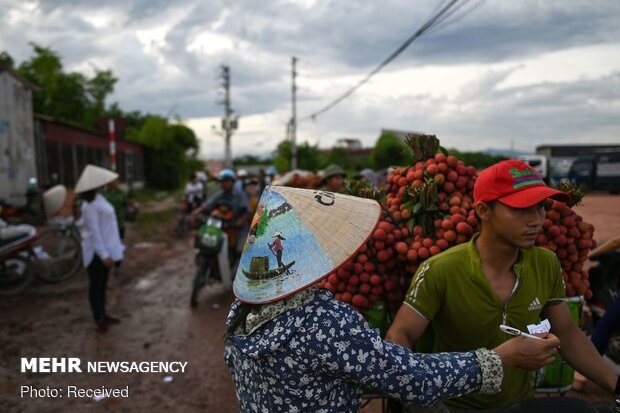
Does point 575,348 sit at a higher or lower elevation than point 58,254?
higher

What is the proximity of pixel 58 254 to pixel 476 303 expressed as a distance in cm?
805

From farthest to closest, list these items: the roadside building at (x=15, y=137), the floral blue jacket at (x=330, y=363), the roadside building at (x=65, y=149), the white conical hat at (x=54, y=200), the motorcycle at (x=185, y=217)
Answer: the roadside building at (x=65, y=149)
the motorcycle at (x=185, y=217)
the roadside building at (x=15, y=137)
the white conical hat at (x=54, y=200)
the floral blue jacket at (x=330, y=363)

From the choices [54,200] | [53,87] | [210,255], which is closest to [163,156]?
[53,87]

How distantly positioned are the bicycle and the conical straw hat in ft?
24.6

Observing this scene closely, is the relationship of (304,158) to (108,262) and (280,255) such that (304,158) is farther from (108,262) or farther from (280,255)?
(280,255)

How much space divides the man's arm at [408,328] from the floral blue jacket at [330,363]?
44cm

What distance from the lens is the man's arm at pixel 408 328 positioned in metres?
2.06

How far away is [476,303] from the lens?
6.83 feet

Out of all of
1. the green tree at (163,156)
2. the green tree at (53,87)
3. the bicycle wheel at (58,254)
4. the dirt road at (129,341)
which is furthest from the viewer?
the green tree at (163,156)

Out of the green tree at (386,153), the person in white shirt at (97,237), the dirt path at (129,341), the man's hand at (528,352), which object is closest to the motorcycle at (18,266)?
the dirt path at (129,341)

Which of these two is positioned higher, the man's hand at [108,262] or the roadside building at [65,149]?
the roadside building at [65,149]

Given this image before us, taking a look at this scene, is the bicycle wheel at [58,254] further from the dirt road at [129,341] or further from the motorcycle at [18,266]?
the motorcycle at [18,266]

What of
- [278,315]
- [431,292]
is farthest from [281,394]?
[431,292]

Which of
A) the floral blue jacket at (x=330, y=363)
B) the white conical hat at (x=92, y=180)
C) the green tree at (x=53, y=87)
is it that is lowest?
the floral blue jacket at (x=330, y=363)
